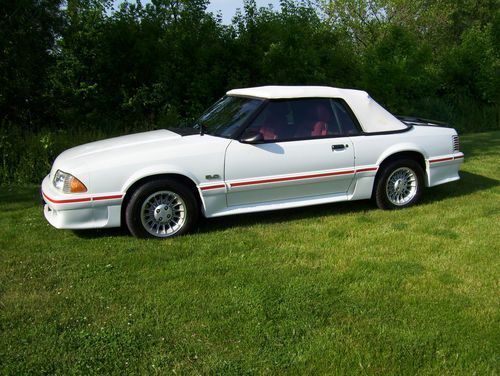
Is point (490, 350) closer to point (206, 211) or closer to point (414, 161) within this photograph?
point (206, 211)

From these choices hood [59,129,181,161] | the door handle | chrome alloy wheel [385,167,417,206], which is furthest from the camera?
chrome alloy wheel [385,167,417,206]

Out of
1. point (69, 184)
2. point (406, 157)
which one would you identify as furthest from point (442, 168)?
point (69, 184)

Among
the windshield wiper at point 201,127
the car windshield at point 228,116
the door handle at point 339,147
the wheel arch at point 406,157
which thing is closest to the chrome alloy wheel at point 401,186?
the wheel arch at point 406,157

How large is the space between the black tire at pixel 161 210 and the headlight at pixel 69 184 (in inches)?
19.0

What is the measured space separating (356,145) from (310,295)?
2.52 metres

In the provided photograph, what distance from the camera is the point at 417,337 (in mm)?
3492

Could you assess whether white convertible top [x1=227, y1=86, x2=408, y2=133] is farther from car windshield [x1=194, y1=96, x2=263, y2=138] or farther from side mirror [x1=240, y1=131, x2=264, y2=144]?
side mirror [x1=240, y1=131, x2=264, y2=144]

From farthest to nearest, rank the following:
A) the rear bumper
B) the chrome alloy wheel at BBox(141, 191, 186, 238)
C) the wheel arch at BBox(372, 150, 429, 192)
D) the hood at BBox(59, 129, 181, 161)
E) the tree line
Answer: the tree line
the rear bumper
the wheel arch at BBox(372, 150, 429, 192)
the hood at BBox(59, 129, 181, 161)
the chrome alloy wheel at BBox(141, 191, 186, 238)

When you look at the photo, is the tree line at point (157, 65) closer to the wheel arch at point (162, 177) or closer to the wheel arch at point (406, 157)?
the wheel arch at point (162, 177)

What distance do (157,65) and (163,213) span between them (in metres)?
6.81

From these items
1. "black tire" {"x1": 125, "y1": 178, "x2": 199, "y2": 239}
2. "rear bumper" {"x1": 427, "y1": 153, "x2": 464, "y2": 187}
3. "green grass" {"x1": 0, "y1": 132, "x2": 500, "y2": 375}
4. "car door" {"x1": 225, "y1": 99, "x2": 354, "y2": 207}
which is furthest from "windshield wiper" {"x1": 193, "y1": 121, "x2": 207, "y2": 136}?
"rear bumper" {"x1": 427, "y1": 153, "x2": 464, "y2": 187}

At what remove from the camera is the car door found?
18.4 feet

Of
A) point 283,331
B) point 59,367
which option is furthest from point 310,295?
point 59,367

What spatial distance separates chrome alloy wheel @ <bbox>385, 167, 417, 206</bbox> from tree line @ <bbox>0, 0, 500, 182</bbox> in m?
5.29
